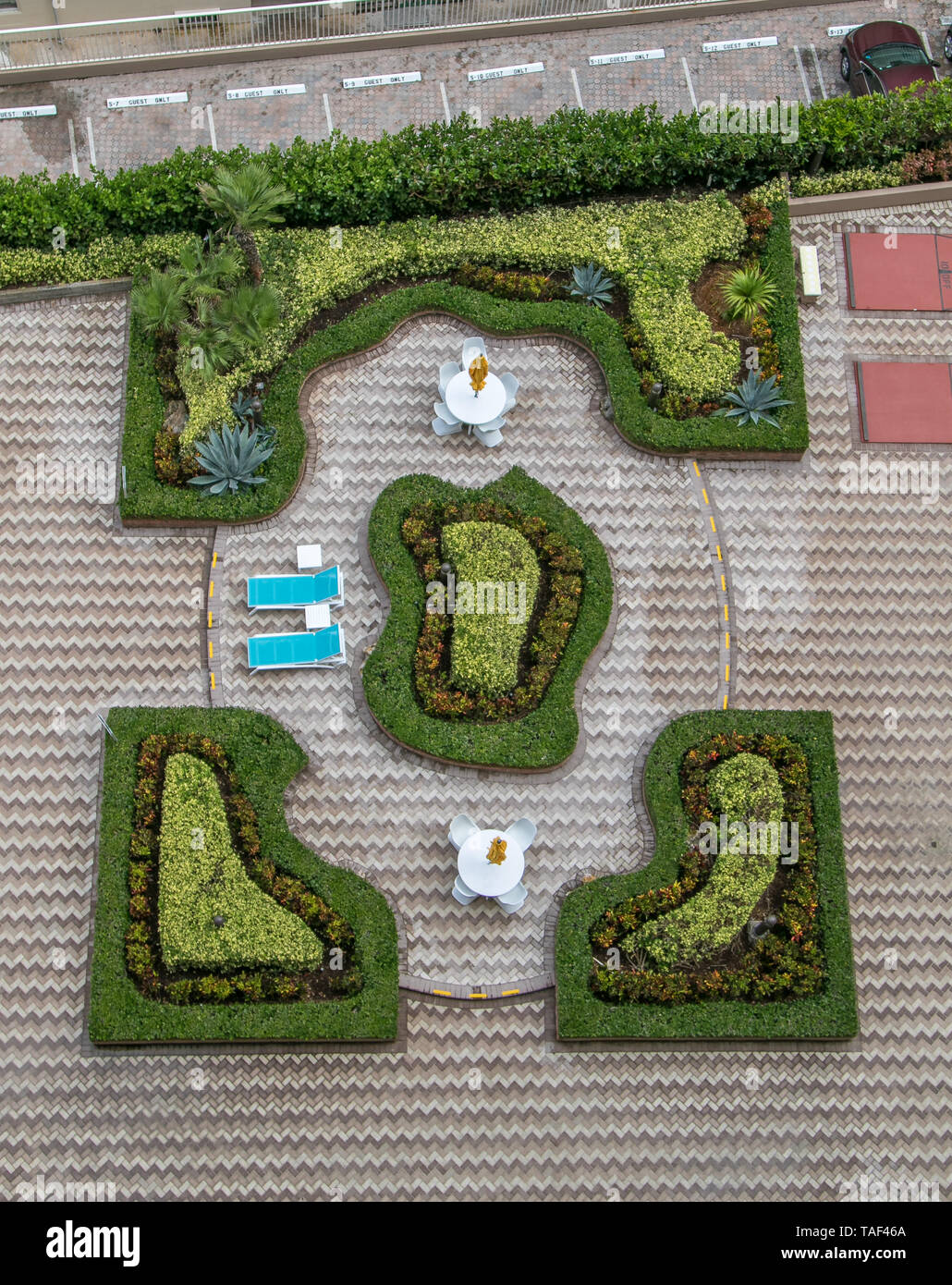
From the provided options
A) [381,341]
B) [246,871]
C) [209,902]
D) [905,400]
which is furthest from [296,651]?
[905,400]

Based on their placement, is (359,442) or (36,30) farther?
Result: (36,30)

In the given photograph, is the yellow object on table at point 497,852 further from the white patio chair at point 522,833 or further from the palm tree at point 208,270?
the palm tree at point 208,270

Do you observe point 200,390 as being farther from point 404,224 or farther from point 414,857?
point 414,857

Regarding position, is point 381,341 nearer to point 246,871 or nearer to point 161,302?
point 161,302

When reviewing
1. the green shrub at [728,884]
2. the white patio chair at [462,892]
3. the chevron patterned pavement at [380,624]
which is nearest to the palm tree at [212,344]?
the chevron patterned pavement at [380,624]

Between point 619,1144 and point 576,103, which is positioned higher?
point 576,103

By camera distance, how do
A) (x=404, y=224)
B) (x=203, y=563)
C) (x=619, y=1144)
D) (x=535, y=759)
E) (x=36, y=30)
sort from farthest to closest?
1. (x=36, y=30)
2. (x=404, y=224)
3. (x=203, y=563)
4. (x=535, y=759)
5. (x=619, y=1144)

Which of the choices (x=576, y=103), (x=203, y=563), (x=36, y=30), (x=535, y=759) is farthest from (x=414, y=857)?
(x=36, y=30)
